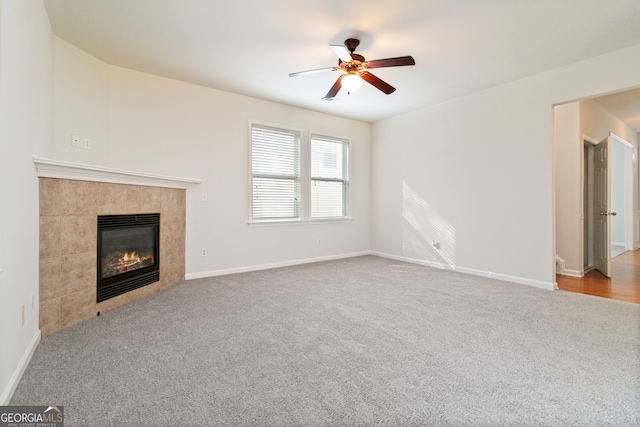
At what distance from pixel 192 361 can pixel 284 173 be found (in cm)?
352

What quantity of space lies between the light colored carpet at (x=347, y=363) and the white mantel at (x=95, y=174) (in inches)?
51.3

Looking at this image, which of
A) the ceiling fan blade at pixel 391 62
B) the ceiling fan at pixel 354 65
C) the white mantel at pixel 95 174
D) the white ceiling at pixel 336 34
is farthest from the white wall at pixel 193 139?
the ceiling fan blade at pixel 391 62

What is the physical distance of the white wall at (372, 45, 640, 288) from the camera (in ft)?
12.0

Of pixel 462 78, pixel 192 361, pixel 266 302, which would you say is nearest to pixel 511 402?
pixel 192 361

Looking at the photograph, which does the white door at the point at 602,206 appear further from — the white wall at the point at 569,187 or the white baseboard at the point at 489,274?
the white baseboard at the point at 489,274

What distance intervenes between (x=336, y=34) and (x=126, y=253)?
319 cm

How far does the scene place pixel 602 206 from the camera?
4.61 metres

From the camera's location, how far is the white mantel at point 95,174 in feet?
7.54

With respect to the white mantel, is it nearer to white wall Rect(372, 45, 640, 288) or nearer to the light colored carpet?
the light colored carpet

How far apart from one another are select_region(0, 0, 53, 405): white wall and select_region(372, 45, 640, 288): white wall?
16.1 feet

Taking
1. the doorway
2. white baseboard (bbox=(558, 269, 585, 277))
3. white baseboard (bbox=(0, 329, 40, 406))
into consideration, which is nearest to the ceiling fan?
white baseboard (bbox=(0, 329, 40, 406))

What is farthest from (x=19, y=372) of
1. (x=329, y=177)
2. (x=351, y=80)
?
(x=329, y=177)

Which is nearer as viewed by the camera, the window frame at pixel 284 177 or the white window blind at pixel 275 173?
the window frame at pixel 284 177

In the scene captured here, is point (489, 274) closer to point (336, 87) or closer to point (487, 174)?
point (487, 174)
